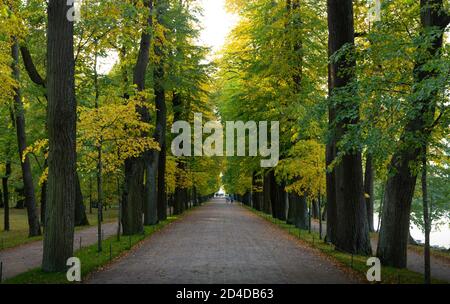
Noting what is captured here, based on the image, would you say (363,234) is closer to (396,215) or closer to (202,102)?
(396,215)

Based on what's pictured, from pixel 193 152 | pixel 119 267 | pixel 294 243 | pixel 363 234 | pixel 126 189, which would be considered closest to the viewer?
pixel 119 267

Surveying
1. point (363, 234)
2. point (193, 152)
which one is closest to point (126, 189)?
point (363, 234)

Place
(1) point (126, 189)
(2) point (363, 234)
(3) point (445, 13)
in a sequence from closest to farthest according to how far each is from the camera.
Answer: (3) point (445, 13) → (2) point (363, 234) → (1) point (126, 189)

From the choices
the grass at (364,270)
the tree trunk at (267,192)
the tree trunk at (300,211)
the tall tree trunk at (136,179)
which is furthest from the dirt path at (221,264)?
the tree trunk at (267,192)

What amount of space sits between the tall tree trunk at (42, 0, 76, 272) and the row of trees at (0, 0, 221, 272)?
23mm

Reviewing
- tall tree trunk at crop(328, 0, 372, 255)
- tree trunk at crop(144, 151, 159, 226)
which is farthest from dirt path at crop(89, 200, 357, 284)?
tree trunk at crop(144, 151, 159, 226)

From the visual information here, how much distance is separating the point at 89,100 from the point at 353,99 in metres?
16.8

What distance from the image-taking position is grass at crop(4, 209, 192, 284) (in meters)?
10.5

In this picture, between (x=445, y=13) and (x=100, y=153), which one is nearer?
(x=445, y=13)

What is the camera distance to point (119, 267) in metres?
13.0

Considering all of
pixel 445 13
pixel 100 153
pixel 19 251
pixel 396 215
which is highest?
pixel 445 13

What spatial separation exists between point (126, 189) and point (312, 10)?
1158 cm
